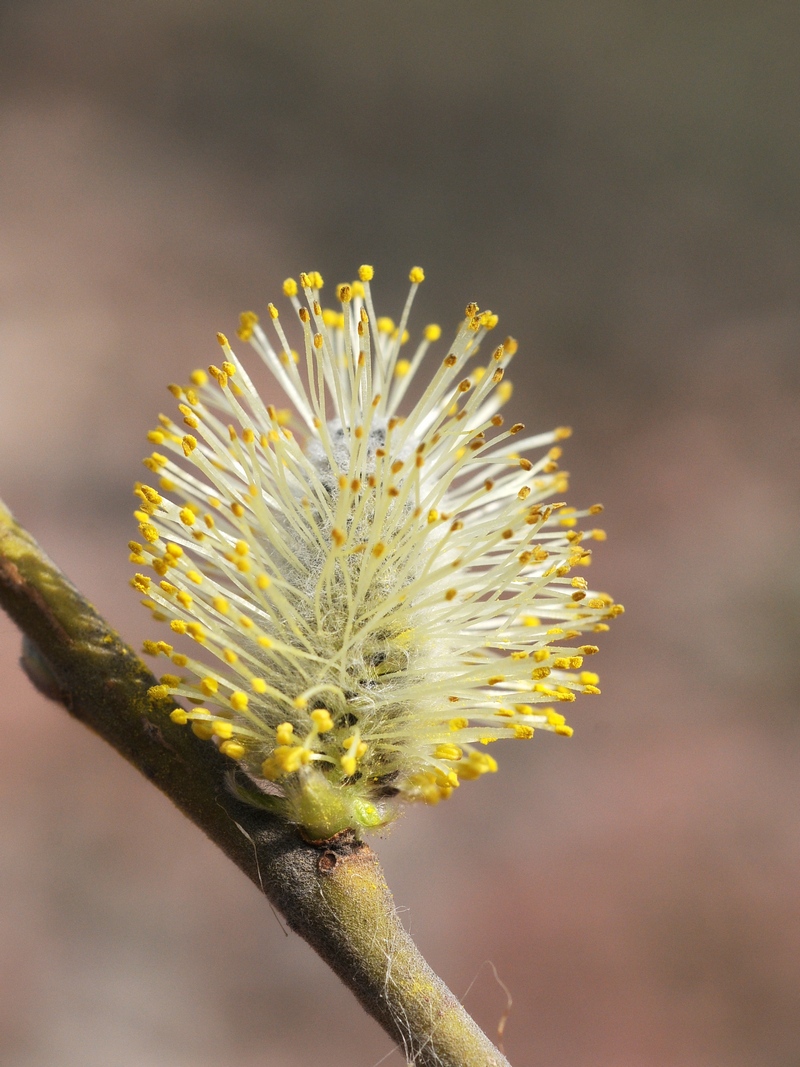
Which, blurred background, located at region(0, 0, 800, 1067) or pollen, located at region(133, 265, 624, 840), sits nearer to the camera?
pollen, located at region(133, 265, 624, 840)

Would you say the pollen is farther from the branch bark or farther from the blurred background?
the blurred background

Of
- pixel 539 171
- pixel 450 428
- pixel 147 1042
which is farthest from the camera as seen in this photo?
pixel 539 171

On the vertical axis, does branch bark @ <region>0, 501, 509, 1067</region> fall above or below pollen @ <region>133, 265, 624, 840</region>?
below

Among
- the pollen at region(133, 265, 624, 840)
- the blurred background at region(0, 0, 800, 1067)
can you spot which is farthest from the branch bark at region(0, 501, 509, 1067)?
the blurred background at region(0, 0, 800, 1067)

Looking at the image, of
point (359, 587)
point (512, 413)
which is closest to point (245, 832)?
point (359, 587)

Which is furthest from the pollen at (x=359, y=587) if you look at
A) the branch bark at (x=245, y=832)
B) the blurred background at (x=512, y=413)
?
the blurred background at (x=512, y=413)

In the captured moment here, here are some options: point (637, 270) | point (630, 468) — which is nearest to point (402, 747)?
point (630, 468)

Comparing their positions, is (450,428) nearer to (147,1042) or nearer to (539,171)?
(147,1042)
